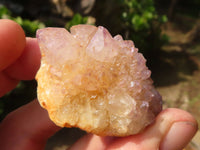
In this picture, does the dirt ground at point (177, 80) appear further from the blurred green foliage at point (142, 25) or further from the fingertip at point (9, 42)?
the fingertip at point (9, 42)

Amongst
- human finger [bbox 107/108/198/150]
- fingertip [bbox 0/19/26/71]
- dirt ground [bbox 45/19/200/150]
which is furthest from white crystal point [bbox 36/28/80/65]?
dirt ground [bbox 45/19/200/150]

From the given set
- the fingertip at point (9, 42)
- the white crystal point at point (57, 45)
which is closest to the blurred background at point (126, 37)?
the fingertip at point (9, 42)

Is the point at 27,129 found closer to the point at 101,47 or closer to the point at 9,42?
the point at 9,42

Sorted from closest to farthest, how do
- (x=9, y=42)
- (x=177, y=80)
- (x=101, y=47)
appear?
(x=101, y=47) → (x=9, y=42) → (x=177, y=80)

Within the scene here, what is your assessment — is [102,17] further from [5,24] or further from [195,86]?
[5,24]

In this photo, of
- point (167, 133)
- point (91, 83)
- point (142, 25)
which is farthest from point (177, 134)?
point (142, 25)

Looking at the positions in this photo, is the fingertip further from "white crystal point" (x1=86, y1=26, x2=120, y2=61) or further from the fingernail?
the fingernail
